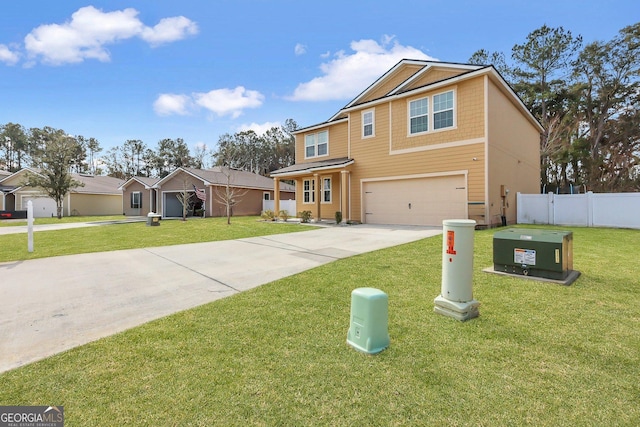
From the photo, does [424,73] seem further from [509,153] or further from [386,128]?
[509,153]

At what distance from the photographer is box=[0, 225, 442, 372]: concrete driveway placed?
3246 millimetres

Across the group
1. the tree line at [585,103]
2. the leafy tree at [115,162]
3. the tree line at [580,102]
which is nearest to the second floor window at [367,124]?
the tree line at [580,102]

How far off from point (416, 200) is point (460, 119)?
12.6 ft

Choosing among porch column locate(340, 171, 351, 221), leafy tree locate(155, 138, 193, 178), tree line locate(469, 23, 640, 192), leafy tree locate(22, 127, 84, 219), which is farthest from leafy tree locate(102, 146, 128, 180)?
tree line locate(469, 23, 640, 192)

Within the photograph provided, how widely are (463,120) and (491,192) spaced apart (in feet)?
10.3

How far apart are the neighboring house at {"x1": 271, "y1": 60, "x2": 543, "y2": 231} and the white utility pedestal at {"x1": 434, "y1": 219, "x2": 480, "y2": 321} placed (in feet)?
30.3

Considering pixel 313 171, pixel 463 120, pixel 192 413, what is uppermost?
pixel 463 120

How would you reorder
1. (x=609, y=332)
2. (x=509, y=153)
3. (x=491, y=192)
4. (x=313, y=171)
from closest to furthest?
(x=609, y=332) → (x=491, y=192) → (x=509, y=153) → (x=313, y=171)

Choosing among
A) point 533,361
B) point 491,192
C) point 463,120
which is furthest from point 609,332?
point 463,120

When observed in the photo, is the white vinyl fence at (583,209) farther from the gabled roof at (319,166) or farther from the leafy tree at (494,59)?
the leafy tree at (494,59)

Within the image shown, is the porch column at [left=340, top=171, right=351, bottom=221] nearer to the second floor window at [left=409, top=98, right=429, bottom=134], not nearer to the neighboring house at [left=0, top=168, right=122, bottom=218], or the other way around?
the second floor window at [left=409, top=98, right=429, bottom=134]

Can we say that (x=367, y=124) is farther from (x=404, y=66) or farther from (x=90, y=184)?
(x=90, y=184)

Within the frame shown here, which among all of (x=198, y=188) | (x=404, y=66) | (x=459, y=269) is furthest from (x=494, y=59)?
(x=459, y=269)

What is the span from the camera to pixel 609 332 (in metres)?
2.98
